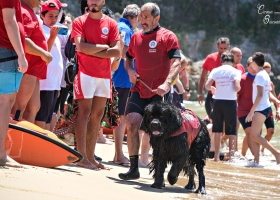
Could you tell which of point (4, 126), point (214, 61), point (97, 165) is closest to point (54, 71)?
point (97, 165)

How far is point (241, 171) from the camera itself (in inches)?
357

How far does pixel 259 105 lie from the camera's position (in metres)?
10.6

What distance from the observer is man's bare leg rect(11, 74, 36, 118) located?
6629mm

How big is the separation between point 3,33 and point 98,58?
161 cm

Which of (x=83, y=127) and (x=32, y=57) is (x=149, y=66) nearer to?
(x=83, y=127)

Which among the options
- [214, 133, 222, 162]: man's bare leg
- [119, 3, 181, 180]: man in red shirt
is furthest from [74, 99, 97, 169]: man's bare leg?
[214, 133, 222, 162]: man's bare leg

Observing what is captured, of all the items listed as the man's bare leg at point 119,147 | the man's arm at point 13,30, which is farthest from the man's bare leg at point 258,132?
the man's arm at point 13,30

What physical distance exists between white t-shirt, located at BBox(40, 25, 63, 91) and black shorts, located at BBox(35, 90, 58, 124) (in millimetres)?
71

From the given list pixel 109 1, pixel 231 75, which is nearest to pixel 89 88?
pixel 231 75

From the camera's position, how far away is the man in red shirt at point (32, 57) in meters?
6.47

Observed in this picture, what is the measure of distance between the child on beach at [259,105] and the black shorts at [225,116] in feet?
1.01

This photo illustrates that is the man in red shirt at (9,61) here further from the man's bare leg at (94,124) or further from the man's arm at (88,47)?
the man's bare leg at (94,124)

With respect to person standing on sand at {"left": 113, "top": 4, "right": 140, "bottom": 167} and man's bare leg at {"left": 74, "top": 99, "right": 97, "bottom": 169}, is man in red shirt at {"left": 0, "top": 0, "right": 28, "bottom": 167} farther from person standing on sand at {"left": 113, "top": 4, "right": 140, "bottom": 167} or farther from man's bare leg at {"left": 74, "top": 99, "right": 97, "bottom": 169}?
person standing on sand at {"left": 113, "top": 4, "right": 140, "bottom": 167}

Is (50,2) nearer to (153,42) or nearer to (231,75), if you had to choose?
(153,42)
